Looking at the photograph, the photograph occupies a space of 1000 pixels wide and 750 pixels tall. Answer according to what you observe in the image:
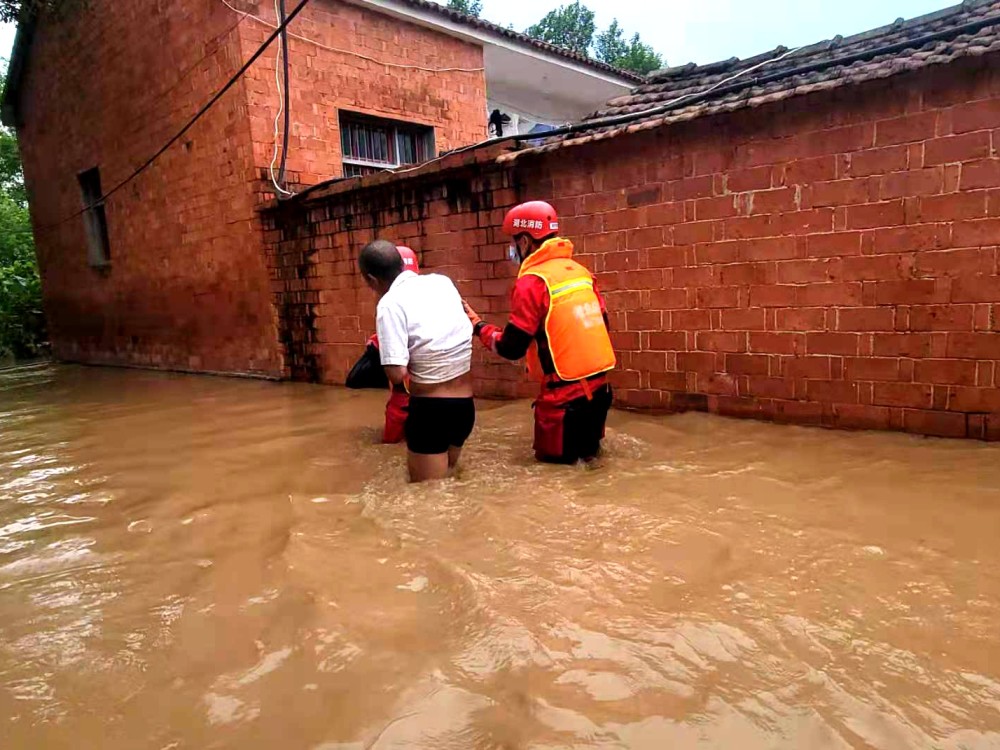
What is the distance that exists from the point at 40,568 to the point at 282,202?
19.6ft

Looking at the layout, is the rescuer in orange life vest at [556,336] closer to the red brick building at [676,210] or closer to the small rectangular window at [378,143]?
the red brick building at [676,210]

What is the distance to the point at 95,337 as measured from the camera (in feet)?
43.6

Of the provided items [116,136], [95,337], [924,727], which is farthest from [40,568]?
[95,337]

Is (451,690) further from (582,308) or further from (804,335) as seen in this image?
(804,335)

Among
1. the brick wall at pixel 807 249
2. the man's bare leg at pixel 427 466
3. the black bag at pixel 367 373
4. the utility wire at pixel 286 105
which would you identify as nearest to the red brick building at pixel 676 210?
the brick wall at pixel 807 249

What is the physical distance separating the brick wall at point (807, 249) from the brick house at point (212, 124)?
Result: 4.24m

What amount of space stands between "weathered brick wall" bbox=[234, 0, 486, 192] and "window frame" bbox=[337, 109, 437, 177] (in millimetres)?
96

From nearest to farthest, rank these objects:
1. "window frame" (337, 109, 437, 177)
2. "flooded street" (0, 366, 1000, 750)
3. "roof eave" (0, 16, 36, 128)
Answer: "flooded street" (0, 366, 1000, 750) < "window frame" (337, 109, 437, 177) < "roof eave" (0, 16, 36, 128)

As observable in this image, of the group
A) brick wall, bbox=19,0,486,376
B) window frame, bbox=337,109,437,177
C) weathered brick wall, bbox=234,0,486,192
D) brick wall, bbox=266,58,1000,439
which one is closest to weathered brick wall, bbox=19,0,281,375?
brick wall, bbox=19,0,486,376

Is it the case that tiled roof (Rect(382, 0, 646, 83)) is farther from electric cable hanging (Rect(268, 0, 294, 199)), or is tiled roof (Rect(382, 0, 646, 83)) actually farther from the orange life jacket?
the orange life jacket

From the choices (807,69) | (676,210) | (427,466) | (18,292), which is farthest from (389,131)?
(18,292)

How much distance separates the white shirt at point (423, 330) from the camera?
3.36 meters

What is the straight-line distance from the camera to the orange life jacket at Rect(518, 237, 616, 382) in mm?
3613

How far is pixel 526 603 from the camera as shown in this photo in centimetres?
230
